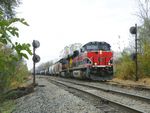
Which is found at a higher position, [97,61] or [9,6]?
[9,6]

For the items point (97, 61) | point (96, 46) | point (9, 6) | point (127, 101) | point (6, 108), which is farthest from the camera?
point (96, 46)

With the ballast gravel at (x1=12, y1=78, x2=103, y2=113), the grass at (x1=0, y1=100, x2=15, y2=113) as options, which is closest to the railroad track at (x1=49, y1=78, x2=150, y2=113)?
the ballast gravel at (x1=12, y1=78, x2=103, y2=113)

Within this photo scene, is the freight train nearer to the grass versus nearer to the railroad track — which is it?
the railroad track

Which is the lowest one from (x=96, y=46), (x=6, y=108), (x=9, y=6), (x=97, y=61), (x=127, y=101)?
(x=6, y=108)

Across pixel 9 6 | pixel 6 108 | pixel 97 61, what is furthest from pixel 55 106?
pixel 97 61

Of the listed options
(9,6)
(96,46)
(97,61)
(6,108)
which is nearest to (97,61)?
(97,61)

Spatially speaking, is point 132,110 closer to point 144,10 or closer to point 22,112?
point 22,112

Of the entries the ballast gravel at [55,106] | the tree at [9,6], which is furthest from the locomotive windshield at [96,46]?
the ballast gravel at [55,106]

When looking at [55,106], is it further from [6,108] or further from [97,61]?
[97,61]

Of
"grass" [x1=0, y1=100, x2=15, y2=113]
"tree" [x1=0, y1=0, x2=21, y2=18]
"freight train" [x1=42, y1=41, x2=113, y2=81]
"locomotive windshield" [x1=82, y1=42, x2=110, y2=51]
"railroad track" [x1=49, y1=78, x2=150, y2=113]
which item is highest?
"tree" [x1=0, y1=0, x2=21, y2=18]

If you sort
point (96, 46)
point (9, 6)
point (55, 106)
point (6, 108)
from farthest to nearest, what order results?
point (96, 46) < point (9, 6) < point (6, 108) < point (55, 106)

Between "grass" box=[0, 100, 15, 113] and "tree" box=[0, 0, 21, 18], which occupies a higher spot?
"tree" box=[0, 0, 21, 18]

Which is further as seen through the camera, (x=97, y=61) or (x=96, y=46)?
(x=96, y=46)

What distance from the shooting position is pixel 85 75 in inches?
1171
